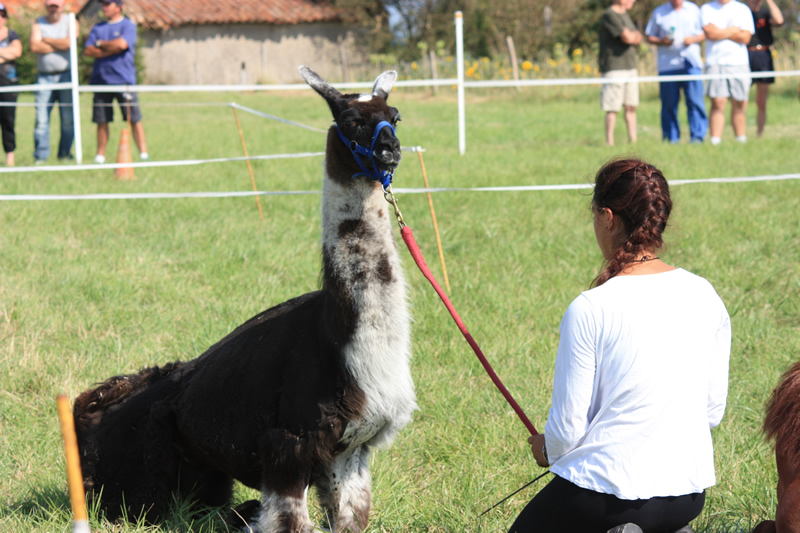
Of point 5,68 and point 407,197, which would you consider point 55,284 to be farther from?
point 5,68

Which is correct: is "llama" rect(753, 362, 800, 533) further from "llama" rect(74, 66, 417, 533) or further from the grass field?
"llama" rect(74, 66, 417, 533)

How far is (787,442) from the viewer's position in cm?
231

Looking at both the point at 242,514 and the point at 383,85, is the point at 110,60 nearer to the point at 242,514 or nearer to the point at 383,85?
the point at 383,85

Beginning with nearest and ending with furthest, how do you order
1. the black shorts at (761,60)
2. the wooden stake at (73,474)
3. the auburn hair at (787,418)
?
the wooden stake at (73,474), the auburn hair at (787,418), the black shorts at (761,60)

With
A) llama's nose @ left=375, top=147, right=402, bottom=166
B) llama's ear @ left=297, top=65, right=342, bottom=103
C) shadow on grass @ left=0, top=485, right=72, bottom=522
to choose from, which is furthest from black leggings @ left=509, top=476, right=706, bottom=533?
shadow on grass @ left=0, top=485, right=72, bottom=522

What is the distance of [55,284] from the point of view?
236 inches

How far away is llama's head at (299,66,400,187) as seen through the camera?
2777 mm

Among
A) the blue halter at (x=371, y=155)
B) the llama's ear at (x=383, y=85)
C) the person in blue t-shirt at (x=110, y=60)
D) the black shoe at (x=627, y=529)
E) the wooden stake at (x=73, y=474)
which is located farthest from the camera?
the person in blue t-shirt at (x=110, y=60)

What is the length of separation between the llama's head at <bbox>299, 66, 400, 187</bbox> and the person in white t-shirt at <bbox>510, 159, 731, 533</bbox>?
31.7 inches

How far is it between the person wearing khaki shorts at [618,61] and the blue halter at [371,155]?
965cm

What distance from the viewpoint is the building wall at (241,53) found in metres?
38.1

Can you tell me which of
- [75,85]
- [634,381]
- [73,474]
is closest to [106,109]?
[75,85]

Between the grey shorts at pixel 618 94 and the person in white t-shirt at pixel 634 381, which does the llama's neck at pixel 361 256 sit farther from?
the grey shorts at pixel 618 94

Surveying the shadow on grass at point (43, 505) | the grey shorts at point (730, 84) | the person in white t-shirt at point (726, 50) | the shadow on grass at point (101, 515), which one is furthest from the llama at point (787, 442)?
the grey shorts at point (730, 84)
